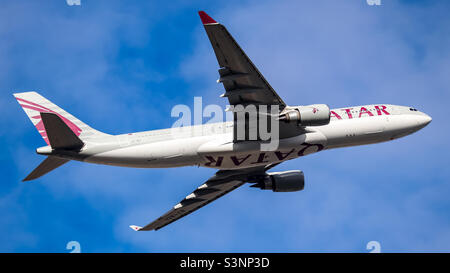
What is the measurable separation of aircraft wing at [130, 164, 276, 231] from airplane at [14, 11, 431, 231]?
15.0 ft

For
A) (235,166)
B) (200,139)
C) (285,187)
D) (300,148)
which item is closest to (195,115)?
A: (200,139)

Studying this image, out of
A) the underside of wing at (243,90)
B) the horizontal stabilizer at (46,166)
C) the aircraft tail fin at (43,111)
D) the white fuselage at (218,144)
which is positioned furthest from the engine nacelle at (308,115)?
the horizontal stabilizer at (46,166)

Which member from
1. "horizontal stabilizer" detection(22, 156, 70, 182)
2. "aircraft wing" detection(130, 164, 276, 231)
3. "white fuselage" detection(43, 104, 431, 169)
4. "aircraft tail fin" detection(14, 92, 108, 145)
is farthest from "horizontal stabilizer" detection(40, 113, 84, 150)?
"aircraft wing" detection(130, 164, 276, 231)

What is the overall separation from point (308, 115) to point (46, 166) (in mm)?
17709

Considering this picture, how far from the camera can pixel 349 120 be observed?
3978 cm

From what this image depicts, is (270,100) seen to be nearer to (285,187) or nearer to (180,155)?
(180,155)

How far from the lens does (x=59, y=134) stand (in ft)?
114

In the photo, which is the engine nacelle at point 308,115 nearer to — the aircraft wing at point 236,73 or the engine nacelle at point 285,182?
the aircraft wing at point 236,73

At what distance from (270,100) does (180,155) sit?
7158mm

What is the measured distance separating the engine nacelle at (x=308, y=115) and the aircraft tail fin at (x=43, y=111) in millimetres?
12765

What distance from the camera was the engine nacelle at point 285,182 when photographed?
1751 inches

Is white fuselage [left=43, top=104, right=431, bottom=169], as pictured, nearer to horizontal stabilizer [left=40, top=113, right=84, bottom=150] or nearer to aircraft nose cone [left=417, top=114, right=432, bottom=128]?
horizontal stabilizer [left=40, top=113, right=84, bottom=150]

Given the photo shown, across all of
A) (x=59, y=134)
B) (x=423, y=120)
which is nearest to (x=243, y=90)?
(x=59, y=134)

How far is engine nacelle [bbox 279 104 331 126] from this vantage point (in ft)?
119
